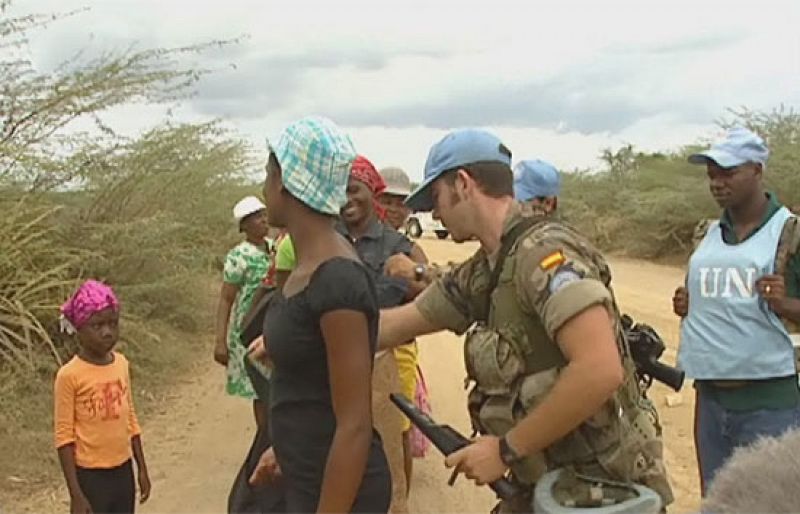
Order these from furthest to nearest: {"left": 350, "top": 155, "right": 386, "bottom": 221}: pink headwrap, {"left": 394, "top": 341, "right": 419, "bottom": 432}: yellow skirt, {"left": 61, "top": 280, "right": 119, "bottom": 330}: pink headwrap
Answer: {"left": 394, "top": 341, "right": 419, "bottom": 432}: yellow skirt → {"left": 350, "top": 155, "right": 386, "bottom": 221}: pink headwrap → {"left": 61, "top": 280, "right": 119, "bottom": 330}: pink headwrap

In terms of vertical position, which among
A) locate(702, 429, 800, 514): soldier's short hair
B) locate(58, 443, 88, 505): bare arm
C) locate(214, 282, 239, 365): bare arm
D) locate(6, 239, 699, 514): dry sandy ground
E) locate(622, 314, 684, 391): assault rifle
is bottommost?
locate(6, 239, 699, 514): dry sandy ground

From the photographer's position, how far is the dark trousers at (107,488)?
4836mm

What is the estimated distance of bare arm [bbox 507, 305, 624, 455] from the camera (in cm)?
276

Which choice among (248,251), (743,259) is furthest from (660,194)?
(743,259)

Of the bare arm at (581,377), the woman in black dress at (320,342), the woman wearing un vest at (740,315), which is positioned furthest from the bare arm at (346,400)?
the woman wearing un vest at (740,315)

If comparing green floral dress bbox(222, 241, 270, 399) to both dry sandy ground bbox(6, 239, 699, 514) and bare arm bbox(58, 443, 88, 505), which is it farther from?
bare arm bbox(58, 443, 88, 505)

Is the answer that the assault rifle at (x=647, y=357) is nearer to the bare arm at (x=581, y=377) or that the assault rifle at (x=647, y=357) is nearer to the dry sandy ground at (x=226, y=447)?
the bare arm at (x=581, y=377)

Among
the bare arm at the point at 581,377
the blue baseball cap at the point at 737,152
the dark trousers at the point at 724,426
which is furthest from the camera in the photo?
the blue baseball cap at the point at 737,152

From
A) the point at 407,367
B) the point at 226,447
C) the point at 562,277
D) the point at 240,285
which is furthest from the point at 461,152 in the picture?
the point at 226,447

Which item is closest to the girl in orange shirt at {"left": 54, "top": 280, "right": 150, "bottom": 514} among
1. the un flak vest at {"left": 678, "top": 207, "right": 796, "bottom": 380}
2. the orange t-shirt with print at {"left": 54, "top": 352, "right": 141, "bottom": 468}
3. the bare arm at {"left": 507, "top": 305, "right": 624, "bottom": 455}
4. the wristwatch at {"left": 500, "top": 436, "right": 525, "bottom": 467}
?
the orange t-shirt with print at {"left": 54, "top": 352, "right": 141, "bottom": 468}

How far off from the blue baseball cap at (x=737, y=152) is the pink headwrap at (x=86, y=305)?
94.4 inches

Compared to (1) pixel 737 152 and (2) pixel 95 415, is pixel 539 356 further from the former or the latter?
(2) pixel 95 415

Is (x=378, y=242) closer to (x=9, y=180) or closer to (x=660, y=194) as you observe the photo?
(x=9, y=180)

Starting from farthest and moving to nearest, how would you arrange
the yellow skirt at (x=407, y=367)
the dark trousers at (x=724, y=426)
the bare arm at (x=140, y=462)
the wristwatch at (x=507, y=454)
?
the yellow skirt at (x=407, y=367)
the bare arm at (x=140, y=462)
the dark trousers at (x=724, y=426)
the wristwatch at (x=507, y=454)
